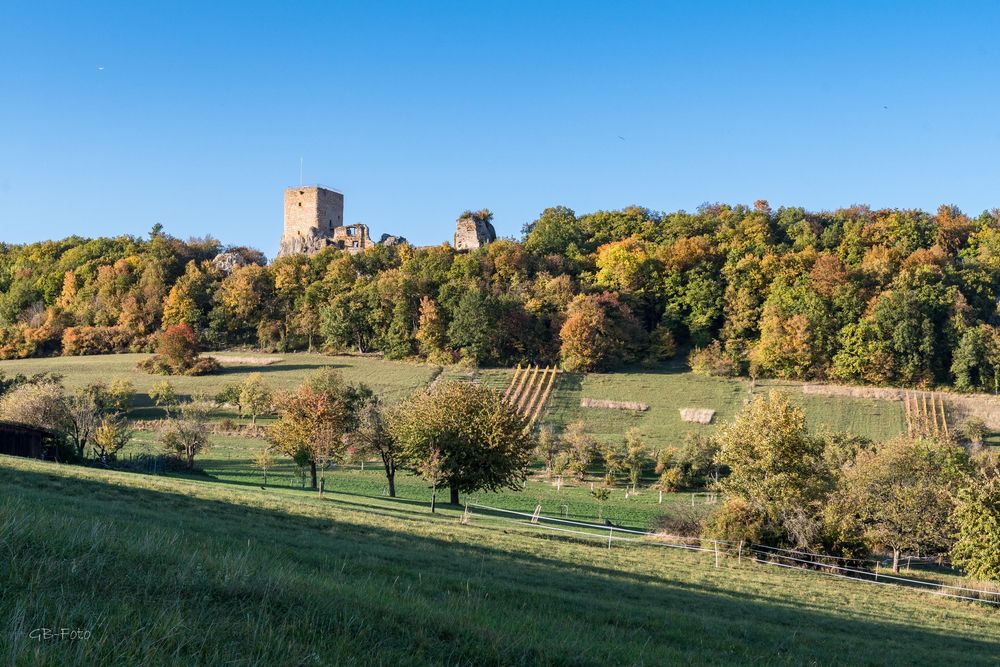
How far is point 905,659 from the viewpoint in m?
11.4

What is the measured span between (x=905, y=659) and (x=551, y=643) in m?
8.13

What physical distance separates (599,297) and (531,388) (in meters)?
18.0

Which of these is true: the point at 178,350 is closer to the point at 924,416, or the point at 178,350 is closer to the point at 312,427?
the point at 312,427

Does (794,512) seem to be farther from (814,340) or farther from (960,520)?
(814,340)

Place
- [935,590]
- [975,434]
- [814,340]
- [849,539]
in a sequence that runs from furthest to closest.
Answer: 1. [814,340]
2. [975,434]
3. [849,539]
4. [935,590]

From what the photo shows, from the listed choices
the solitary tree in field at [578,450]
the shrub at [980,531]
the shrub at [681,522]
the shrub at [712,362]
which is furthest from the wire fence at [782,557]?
the shrub at [712,362]

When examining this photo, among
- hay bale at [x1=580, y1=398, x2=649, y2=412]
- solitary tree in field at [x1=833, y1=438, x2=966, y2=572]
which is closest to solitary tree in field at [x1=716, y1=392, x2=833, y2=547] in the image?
solitary tree in field at [x1=833, y1=438, x2=966, y2=572]

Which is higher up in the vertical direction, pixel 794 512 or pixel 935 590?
pixel 794 512

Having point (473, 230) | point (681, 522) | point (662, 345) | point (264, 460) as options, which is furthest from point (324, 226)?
point (681, 522)

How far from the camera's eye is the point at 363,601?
19.5 ft

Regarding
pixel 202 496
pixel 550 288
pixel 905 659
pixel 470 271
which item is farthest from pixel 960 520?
pixel 470 271

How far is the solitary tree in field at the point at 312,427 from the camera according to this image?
38.2m

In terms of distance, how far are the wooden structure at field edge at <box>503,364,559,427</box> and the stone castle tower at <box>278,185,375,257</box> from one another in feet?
171

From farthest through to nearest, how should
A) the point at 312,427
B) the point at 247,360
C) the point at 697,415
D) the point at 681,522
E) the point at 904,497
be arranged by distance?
the point at 247,360, the point at 697,415, the point at 312,427, the point at 904,497, the point at 681,522
